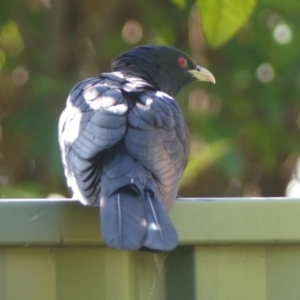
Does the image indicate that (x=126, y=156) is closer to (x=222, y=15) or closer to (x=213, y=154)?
(x=222, y=15)

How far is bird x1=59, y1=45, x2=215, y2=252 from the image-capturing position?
8.47 feet

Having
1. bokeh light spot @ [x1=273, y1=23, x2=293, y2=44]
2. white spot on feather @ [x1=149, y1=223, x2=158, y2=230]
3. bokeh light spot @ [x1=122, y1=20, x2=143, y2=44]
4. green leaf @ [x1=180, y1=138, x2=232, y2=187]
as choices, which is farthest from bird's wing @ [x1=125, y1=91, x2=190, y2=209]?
bokeh light spot @ [x1=122, y1=20, x2=143, y2=44]

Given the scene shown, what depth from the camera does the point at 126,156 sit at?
312 centimetres

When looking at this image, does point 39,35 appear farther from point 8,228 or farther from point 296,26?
point 8,228

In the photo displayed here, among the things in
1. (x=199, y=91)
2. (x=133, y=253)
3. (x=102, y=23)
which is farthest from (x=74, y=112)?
(x=102, y=23)

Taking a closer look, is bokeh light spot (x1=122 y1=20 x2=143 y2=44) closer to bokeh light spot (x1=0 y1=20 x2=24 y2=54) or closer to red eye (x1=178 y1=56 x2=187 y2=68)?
bokeh light spot (x1=0 y1=20 x2=24 y2=54)

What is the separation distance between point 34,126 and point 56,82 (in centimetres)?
43

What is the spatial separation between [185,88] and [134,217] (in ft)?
10.7

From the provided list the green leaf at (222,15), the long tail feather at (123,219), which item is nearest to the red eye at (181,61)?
the long tail feather at (123,219)

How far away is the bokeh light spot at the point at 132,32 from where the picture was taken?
246 inches

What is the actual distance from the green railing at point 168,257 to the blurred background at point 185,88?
100 inches

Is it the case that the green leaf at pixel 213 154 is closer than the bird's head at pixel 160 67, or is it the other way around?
the bird's head at pixel 160 67

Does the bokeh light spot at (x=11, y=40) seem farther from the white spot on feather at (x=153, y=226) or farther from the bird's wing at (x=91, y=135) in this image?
the white spot on feather at (x=153, y=226)

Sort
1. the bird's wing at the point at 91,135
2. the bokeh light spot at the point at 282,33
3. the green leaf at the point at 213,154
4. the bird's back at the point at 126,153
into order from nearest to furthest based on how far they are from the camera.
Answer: the bird's back at the point at 126,153 → the bird's wing at the point at 91,135 → the green leaf at the point at 213,154 → the bokeh light spot at the point at 282,33
